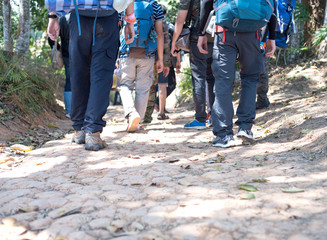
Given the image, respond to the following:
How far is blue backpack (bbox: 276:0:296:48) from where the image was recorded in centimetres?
521

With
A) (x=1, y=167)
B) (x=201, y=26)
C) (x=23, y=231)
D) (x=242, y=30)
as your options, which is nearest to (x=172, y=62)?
(x=201, y=26)

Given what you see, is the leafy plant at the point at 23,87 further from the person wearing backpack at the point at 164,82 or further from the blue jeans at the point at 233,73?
the blue jeans at the point at 233,73

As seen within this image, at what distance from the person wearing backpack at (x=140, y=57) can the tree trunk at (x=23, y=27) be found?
3.48m

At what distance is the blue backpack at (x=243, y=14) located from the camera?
11.4ft

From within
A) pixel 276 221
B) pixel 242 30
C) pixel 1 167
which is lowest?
pixel 1 167

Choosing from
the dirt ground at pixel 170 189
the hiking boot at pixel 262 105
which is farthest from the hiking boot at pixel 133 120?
the hiking boot at pixel 262 105

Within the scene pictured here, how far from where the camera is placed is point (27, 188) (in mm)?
2588

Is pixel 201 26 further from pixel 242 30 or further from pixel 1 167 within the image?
pixel 1 167

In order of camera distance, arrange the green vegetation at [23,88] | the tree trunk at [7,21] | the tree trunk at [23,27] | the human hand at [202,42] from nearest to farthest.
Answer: the human hand at [202,42]
the green vegetation at [23,88]
the tree trunk at [7,21]
the tree trunk at [23,27]

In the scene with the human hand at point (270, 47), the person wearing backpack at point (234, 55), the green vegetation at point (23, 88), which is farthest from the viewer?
the green vegetation at point (23, 88)

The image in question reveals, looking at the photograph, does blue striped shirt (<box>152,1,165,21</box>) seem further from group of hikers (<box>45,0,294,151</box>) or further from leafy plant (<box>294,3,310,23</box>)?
leafy plant (<box>294,3,310,23</box>)

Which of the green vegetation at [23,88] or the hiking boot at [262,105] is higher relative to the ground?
the green vegetation at [23,88]

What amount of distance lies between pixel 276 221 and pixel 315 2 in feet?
27.1

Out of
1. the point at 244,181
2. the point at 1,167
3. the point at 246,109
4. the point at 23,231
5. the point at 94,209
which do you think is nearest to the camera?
the point at 23,231
